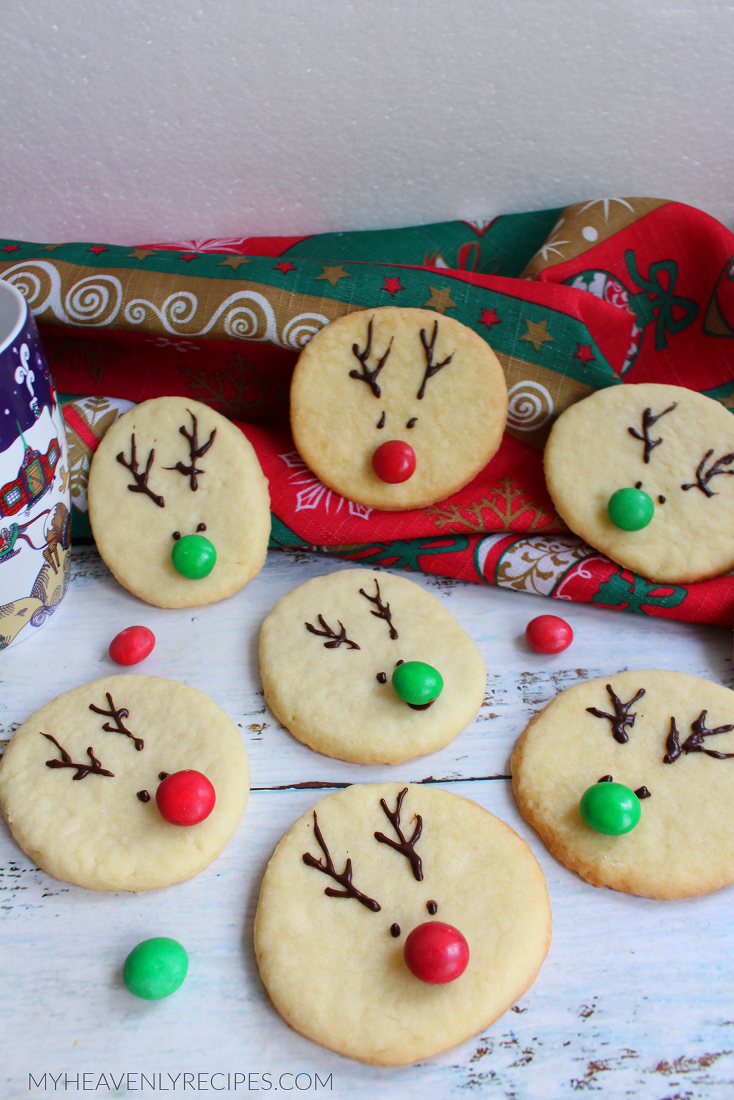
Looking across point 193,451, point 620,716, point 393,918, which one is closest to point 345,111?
point 193,451

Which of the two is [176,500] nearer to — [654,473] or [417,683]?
[417,683]

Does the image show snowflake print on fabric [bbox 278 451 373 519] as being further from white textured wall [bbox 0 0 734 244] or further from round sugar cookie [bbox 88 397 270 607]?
white textured wall [bbox 0 0 734 244]

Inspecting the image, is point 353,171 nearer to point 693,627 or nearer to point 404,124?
point 404,124

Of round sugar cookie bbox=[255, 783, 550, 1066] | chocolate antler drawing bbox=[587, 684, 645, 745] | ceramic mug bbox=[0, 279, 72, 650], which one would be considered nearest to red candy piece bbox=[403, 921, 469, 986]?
round sugar cookie bbox=[255, 783, 550, 1066]

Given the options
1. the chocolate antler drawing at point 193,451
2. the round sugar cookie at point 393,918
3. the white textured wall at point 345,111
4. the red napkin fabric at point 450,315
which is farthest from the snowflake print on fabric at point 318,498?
the white textured wall at point 345,111

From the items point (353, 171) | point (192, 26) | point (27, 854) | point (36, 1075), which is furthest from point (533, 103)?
point (36, 1075)
